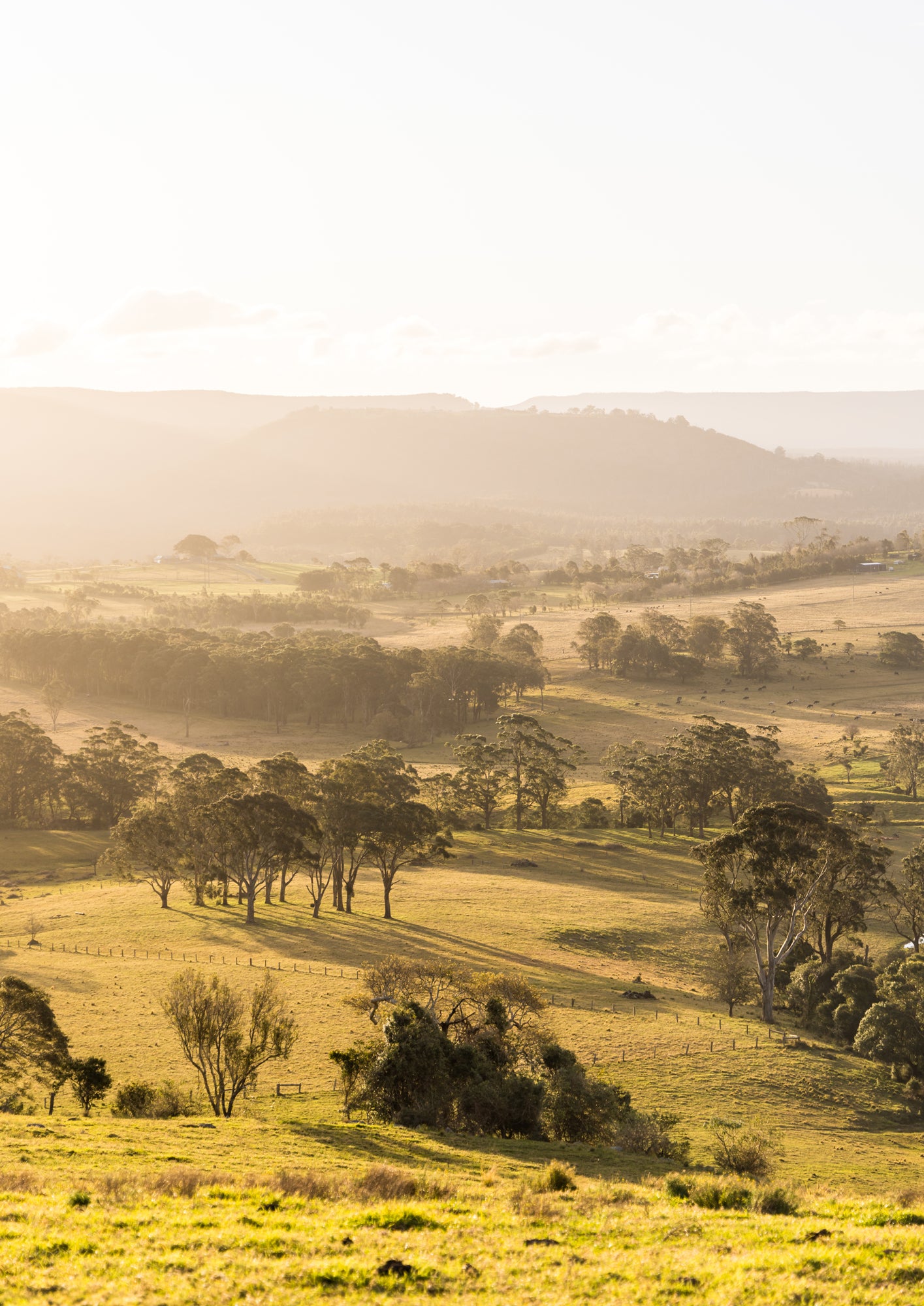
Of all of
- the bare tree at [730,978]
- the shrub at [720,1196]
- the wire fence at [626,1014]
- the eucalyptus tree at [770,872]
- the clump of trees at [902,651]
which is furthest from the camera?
the clump of trees at [902,651]

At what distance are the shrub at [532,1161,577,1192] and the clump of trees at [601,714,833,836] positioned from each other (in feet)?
220

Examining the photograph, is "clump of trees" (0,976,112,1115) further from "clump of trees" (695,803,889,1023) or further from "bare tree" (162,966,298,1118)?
"clump of trees" (695,803,889,1023)

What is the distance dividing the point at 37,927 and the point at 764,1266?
5641 centimetres

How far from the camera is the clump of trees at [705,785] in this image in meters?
89.9

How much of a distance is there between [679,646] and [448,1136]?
140 meters

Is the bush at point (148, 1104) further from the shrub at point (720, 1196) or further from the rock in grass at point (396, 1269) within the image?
the rock in grass at point (396, 1269)

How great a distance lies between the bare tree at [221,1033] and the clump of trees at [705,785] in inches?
2317

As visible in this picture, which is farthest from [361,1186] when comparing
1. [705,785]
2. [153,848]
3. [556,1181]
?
[705,785]

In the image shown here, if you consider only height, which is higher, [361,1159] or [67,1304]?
[67,1304]

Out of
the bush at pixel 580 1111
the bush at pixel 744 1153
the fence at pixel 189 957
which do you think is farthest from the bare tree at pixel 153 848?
the bush at pixel 744 1153

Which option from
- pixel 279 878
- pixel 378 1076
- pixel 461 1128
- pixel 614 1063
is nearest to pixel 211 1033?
pixel 378 1076

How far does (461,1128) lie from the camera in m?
34.8

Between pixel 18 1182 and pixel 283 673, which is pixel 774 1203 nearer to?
pixel 18 1182

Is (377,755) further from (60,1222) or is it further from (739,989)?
(60,1222)
